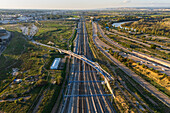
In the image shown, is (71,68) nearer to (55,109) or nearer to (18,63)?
(55,109)

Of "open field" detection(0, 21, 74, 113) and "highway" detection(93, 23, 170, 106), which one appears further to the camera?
"highway" detection(93, 23, 170, 106)

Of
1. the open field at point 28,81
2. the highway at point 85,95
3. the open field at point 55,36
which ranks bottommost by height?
the highway at point 85,95

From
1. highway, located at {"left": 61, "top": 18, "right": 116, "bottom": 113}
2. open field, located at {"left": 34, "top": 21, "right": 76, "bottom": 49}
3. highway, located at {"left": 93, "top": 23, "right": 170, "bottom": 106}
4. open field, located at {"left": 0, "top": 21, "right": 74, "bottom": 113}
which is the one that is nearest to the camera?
open field, located at {"left": 0, "top": 21, "right": 74, "bottom": 113}

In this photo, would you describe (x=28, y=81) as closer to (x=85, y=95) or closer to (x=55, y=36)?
(x=85, y=95)

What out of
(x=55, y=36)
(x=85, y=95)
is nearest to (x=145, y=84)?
(x=85, y=95)

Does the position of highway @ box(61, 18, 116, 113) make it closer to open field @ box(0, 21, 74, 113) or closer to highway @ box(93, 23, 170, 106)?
open field @ box(0, 21, 74, 113)

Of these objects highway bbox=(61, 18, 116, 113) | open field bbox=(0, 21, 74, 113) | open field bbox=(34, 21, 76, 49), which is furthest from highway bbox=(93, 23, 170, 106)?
open field bbox=(34, 21, 76, 49)

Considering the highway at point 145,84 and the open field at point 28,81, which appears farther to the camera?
the highway at point 145,84

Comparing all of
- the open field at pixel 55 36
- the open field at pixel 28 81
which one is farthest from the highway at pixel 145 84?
the open field at pixel 55 36

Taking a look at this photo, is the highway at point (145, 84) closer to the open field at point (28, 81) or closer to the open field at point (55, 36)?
the open field at point (28, 81)

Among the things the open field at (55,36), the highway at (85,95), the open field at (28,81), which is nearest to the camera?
the open field at (28,81)

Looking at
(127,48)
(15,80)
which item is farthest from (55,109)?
(127,48)
